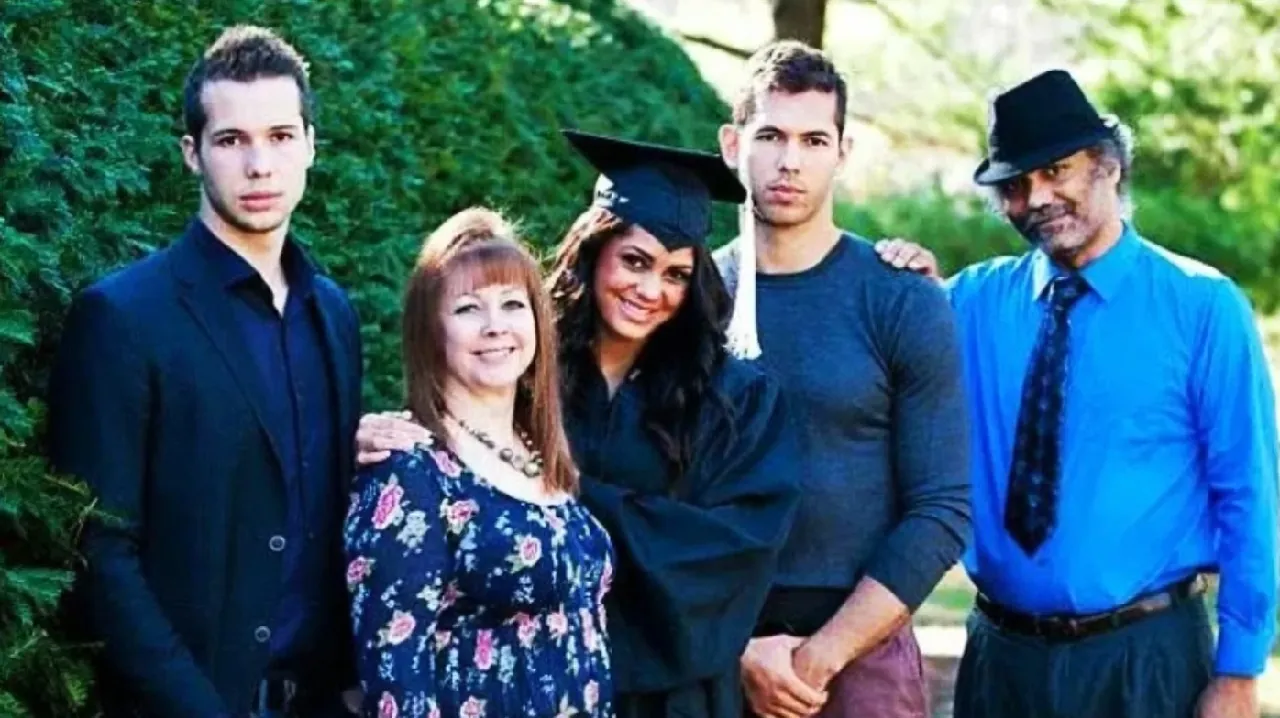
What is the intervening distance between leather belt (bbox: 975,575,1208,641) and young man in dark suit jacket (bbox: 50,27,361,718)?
6.04 feet

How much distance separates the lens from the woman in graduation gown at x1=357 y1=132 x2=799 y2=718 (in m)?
4.69

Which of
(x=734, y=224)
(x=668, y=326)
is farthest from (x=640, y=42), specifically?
(x=668, y=326)

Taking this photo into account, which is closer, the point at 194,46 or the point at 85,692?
the point at 85,692

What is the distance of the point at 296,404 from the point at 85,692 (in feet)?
2.00

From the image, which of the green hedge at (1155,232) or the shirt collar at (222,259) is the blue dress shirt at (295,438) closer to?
the shirt collar at (222,259)

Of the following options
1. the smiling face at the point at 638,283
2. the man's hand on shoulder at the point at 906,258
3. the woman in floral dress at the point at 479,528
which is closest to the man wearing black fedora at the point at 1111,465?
the man's hand on shoulder at the point at 906,258

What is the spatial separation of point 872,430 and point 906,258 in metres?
0.38

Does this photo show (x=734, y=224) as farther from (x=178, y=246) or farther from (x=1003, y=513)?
(x=178, y=246)

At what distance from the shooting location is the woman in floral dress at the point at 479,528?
423 cm

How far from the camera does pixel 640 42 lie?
10.2 metres

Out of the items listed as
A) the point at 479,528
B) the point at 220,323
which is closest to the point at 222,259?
the point at 220,323

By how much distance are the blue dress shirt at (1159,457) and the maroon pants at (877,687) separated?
1.69ft

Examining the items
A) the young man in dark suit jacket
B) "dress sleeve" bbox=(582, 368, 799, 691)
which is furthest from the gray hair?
the young man in dark suit jacket

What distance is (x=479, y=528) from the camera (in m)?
4.31
